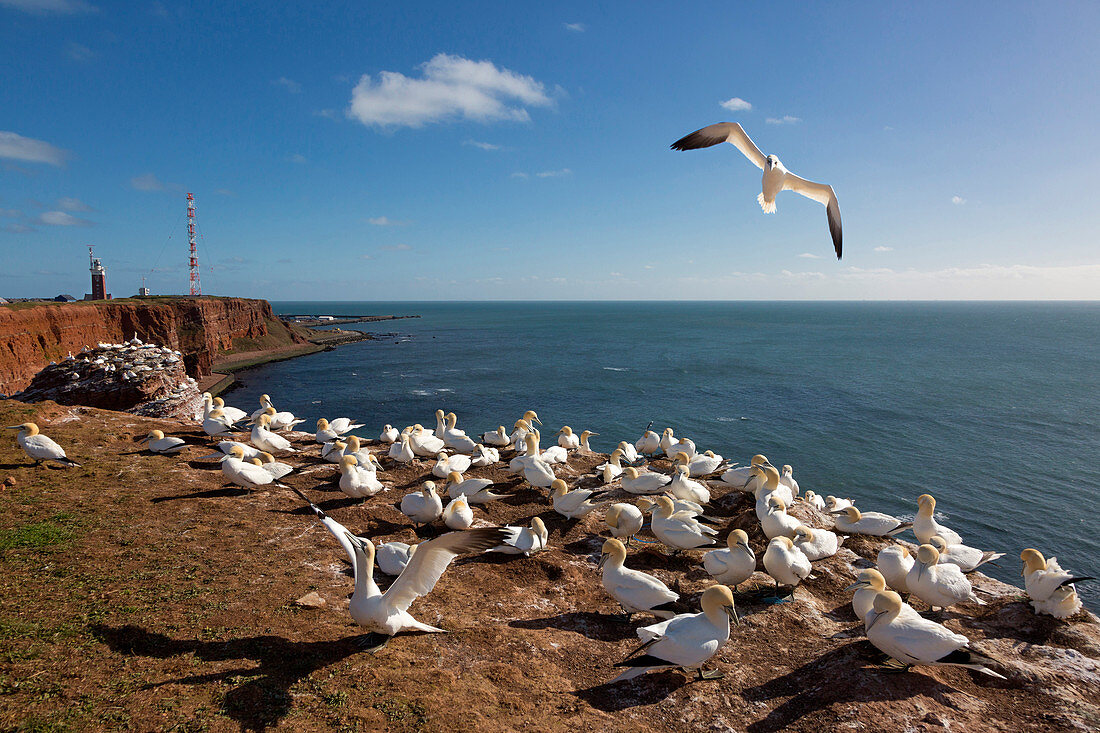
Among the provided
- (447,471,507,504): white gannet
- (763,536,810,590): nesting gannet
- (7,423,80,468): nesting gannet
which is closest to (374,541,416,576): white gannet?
(447,471,507,504): white gannet

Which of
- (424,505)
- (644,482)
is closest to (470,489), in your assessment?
(424,505)

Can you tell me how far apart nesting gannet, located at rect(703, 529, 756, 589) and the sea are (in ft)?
63.3

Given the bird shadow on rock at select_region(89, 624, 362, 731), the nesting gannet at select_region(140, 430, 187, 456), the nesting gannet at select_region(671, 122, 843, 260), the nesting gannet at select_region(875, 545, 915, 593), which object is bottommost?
the nesting gannet at select_region(875, 545, 915, 593)

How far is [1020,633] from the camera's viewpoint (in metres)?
7.73

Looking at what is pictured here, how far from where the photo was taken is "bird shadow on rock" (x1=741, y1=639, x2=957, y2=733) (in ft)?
18.6

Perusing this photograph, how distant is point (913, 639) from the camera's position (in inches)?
232

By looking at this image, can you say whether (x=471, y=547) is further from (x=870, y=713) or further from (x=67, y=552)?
(x=67, y=552)

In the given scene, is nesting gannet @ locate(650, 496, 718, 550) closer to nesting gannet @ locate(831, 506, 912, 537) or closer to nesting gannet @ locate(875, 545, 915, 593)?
nesting gannet @ locate(875, 545, 915, 593)

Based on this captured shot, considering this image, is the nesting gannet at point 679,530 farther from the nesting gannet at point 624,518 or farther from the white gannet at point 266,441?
the white gannet at point 266,441

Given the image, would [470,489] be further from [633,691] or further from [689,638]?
[689,638]

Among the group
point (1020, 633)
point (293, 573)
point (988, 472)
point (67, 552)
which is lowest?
point (988, 472)

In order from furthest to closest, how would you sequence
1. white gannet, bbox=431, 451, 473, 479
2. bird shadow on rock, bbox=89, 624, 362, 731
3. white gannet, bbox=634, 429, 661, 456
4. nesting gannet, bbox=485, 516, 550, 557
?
white gannet, bbox=634, 429, 661, 456 < white gannet, bbox=431, 451, 473, 479 < nesting gannet, bbox=485, 516, 550, 557 < bird shadow on rock, bbox=89, 624, 362, 731

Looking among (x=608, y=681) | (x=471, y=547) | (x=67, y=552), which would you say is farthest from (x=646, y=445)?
(x=67, y=552)

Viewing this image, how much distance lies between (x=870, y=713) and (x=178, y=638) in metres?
7.83
